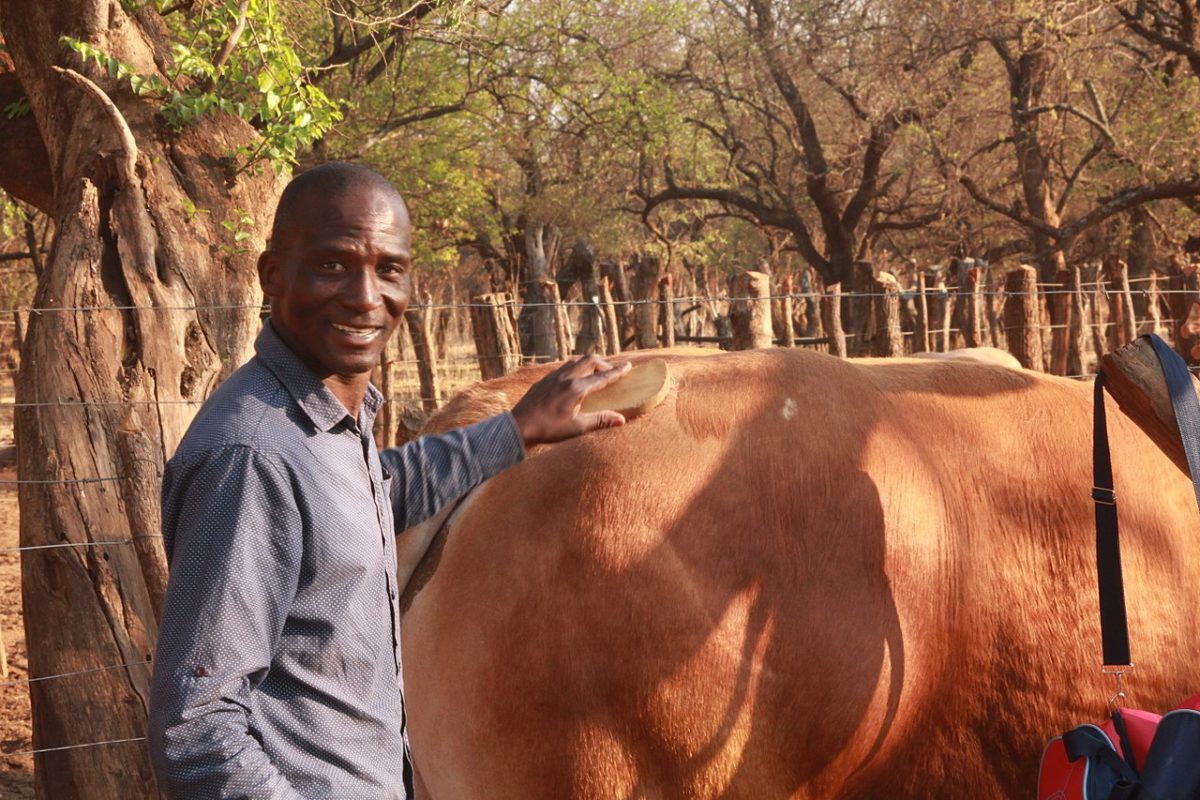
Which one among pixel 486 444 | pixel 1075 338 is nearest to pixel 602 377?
pixel 486 444

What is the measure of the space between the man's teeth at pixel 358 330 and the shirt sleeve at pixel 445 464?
0.48m

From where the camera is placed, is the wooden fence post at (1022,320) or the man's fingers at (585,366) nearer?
the man's fingers at (585,366)

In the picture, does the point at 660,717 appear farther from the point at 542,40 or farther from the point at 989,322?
the point at 542,40

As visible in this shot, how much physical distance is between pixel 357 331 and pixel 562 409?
0.64m

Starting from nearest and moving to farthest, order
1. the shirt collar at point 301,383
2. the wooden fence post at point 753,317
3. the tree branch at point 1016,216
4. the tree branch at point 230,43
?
1. the shirt collar at point 301,383
2. the tree branch at point 230,43
3. the wooden fence post at point 753,317
4. the tree branch at point 1016,216

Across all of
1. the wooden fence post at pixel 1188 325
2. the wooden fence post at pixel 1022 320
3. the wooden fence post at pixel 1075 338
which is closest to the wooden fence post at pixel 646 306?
the wooden fence post at pixel 1022 320

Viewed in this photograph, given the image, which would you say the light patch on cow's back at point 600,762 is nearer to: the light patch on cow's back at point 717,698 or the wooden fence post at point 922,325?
the light patch on cow's back at point 717,698

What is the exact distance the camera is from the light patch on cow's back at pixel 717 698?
2.10m

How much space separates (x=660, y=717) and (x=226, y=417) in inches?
41.0

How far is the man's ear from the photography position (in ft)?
5.58

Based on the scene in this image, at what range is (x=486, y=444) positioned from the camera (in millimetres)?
2211

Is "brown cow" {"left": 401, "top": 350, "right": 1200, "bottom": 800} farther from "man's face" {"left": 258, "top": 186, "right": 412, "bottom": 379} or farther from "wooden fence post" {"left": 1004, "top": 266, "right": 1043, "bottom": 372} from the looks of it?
"wooden fence post" {"left": 1004, "top": 266, "right": 1043, "bottom": 372}

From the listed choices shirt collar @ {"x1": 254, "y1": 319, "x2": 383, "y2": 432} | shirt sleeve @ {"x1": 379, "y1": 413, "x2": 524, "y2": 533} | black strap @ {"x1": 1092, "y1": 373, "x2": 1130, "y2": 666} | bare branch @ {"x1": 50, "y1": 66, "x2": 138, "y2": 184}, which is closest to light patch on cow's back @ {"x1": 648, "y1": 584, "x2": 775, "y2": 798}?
shirt sleeve @ {"x1": 379, "y1": 413, "x2": 524, "y2": 533}

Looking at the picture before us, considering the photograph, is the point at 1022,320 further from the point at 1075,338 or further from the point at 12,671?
the point at 12,671
